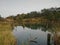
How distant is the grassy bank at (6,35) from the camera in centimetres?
225

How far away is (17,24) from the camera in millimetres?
2277

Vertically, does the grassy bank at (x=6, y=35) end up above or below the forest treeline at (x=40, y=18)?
below

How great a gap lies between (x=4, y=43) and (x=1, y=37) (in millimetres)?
98

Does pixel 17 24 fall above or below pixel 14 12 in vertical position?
below

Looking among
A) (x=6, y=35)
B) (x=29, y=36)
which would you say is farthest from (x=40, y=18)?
(x=6, y=35)

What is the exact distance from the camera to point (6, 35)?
90.0 inches

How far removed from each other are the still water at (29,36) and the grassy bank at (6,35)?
0.07 meters

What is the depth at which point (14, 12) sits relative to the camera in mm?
2342

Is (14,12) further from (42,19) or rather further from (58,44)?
(58,44)

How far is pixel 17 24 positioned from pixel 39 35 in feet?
1.17

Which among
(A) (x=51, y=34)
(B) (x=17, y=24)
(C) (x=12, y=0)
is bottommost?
(A) (x=51, y=34)

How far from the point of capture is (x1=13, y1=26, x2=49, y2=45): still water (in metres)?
2.26

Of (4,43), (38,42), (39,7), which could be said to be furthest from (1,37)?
(39,7)

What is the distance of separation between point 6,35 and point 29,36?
0.33 m
